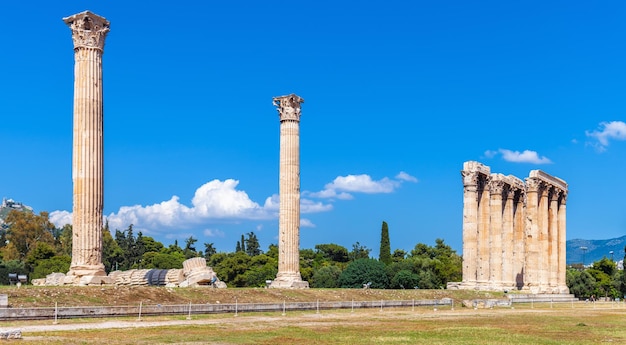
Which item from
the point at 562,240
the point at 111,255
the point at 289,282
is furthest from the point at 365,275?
the point at 111,255

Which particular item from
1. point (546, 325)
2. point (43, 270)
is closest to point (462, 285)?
point (546, 325)

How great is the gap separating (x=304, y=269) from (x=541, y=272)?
34.7 m

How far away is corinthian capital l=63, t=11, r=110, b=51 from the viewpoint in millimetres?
35906

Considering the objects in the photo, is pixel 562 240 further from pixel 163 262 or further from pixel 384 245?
pixel 163 262

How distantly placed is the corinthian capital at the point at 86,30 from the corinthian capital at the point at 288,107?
18303 mm

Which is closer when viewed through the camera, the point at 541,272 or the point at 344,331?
the point at 344,331

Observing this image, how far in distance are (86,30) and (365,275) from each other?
51.7 meters

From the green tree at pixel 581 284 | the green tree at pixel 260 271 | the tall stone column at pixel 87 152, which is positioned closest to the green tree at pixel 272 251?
the green tree at pixel 260 271

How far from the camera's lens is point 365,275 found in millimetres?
82312

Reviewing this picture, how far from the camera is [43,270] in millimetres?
83625

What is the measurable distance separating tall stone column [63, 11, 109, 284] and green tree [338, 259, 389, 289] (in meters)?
48.7

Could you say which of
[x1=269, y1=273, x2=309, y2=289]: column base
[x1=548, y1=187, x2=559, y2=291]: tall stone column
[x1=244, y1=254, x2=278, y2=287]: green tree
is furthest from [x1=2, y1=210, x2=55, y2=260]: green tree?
[x1=548, y1=187, x2=559, y2=291]: tall stone column

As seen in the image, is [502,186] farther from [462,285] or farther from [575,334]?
[575,334]

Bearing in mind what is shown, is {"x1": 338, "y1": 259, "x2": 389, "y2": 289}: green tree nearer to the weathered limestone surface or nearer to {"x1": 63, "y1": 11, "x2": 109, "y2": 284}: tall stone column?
the weathered limestone surface
